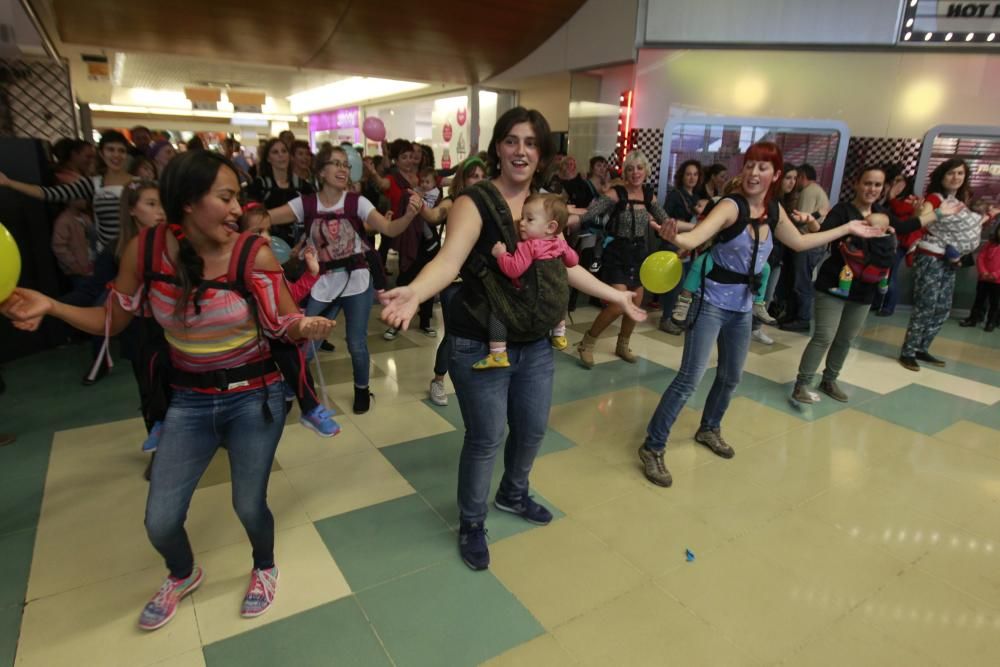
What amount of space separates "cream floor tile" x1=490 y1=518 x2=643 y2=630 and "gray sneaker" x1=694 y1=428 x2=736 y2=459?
50.6 inches

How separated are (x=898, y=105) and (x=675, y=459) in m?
7.05

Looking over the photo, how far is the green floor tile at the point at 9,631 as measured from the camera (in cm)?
207

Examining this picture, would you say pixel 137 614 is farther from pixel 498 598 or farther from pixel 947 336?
pixel 947 336

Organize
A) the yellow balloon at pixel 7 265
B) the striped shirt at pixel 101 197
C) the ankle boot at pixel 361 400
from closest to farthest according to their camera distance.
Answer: the yellow balloon at pixel 7 265 < the ankle boot at pixel 361 400 < the striped shirt at pixel 101 197

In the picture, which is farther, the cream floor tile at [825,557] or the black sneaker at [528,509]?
the black sneaker at [528,509]

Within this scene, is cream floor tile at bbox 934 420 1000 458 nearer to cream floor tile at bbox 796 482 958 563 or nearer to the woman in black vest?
cream floor tile at bbox 796 482 958 563

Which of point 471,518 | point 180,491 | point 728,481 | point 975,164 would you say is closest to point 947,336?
point 975,164

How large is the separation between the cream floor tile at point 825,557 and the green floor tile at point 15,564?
321cm

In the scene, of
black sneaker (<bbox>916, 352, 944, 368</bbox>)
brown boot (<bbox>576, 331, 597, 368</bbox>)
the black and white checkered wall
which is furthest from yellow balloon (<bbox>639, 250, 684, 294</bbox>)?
the black and white checkered wall

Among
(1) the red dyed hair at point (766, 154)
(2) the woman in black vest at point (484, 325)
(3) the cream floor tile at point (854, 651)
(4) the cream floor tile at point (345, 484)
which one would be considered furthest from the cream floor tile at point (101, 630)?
(1) the red dyed hair at point (766, 154)

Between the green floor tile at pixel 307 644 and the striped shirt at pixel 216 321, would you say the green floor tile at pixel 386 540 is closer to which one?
the green floor tile at pixel 307 644

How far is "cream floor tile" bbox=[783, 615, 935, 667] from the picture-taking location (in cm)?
216

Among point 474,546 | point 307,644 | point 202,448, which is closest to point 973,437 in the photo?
point 474,546

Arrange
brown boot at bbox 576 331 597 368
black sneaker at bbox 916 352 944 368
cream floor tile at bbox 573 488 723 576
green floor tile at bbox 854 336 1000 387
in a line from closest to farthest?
cream floor tile at bbox 573 488 723 576
brown boot at bbox 576 331 597 368
green floor tile at bbox 854 336 1000 387
black sneaker at bbox 916 352 944 368
